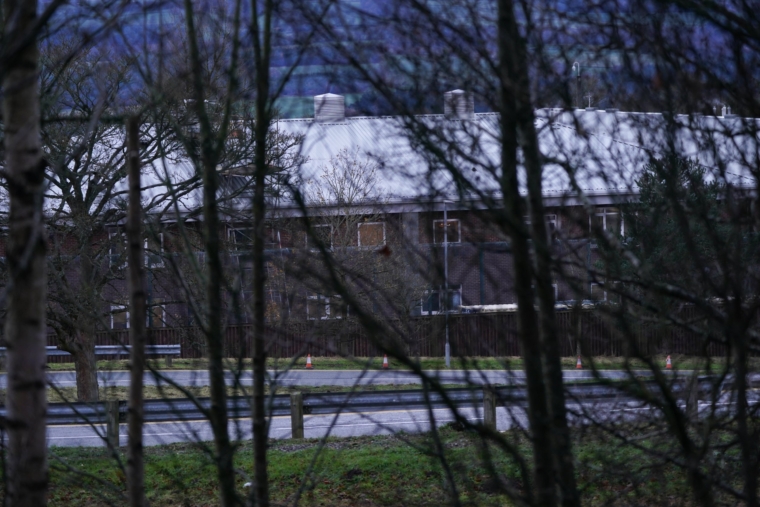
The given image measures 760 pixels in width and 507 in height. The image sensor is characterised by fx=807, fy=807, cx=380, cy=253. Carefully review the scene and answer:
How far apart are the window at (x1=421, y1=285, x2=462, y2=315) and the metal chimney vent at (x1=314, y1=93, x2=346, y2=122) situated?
84 centimetres

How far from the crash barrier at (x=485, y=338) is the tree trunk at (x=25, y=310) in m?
0.58

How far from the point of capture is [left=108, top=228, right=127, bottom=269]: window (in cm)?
1359

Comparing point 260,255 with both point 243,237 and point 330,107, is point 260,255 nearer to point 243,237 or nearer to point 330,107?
point 330,107

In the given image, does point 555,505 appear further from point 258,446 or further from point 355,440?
point 355,440

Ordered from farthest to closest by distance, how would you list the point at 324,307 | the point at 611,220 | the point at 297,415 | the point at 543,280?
the point at 297,415 < the point at 611,220 < the point at 324,307 < the point at 543,280

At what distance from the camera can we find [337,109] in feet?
12.7

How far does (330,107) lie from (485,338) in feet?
4.37

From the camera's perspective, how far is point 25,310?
2594 mm

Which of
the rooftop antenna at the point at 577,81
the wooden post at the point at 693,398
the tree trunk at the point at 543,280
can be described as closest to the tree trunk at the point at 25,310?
the tree trunk at the point at 543,280

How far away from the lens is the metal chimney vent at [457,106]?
3.34 meters

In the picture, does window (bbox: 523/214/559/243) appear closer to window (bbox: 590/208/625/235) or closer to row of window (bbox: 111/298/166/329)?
window (bbox: 590/208/625/235)

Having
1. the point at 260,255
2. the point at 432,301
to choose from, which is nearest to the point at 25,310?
the point at 260,255

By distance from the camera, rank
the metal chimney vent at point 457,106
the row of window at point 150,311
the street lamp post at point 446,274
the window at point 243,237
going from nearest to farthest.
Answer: the street lamp post at point 446,274
the metal chimney vent at point 457,106
the window at point 243,237
the row of window at point 150,311

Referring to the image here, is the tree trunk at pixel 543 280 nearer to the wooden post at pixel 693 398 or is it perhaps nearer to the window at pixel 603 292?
the window at pixel 603 292
